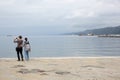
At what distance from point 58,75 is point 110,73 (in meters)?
2.71

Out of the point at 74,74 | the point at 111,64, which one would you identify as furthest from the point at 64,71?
the point at 111,64

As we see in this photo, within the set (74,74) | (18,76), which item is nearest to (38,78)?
(18,76)

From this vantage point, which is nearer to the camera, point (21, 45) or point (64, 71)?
point (64, 71)

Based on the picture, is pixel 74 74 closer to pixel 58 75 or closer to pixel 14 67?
pixel 58 75

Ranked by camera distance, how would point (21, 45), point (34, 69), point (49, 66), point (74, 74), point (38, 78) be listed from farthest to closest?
point (21, 45)
point (49, 66)
point (34, 69)
point (74, 74)
point (38, 78)

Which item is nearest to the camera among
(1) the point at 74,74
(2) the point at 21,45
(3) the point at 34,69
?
(1) the point at 74,74

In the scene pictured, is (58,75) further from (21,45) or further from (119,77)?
(21,45)

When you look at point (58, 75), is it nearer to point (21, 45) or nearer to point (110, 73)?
point (110, 73)

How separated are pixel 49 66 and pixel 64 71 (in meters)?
2.11

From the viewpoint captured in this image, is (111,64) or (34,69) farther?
(111,64)

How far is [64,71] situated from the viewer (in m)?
16.9

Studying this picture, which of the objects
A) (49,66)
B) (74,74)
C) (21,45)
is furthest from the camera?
(21,45)

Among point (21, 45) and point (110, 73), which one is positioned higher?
point (21, 45)

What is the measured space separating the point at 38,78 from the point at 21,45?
24.9 ft
